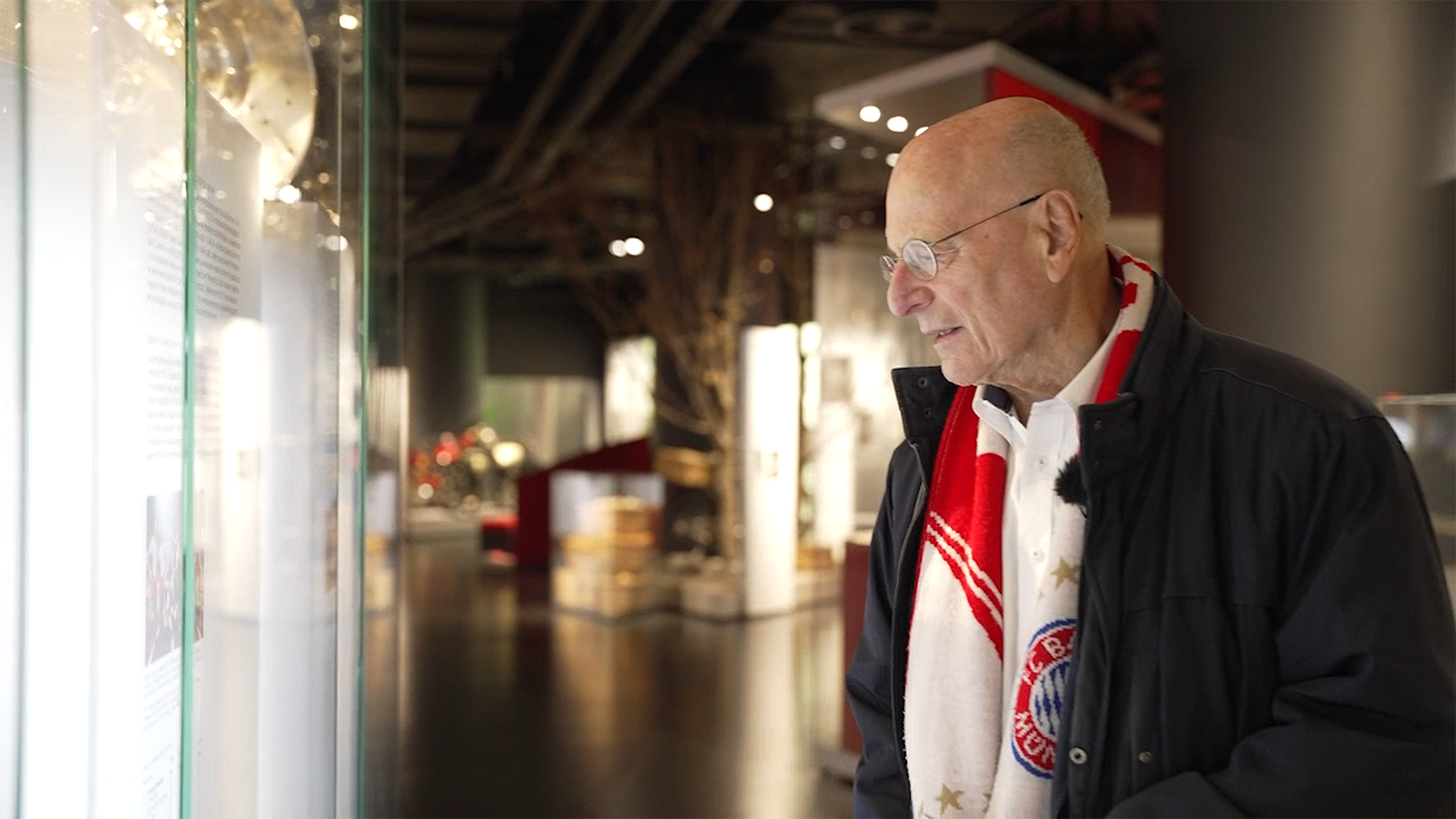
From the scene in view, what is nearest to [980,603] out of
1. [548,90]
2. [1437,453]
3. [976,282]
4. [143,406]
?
[976,282]

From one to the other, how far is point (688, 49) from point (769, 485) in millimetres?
3481

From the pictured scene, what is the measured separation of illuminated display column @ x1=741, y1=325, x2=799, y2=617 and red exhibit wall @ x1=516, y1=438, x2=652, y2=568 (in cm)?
327

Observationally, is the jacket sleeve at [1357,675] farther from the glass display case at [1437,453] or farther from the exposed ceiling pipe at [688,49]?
the exposed ceiling pipe at [688,49]

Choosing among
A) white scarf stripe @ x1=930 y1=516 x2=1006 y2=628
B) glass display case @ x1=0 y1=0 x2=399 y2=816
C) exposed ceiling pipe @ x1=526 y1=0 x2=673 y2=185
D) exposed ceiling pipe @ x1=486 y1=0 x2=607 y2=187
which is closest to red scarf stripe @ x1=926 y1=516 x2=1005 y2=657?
white scarf stripe @ x1=930 y1=516 x2=1006 y2=628

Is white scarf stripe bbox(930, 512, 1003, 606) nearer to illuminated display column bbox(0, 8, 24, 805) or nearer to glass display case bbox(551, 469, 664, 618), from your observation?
illuminated display column bbox(0, 8, 24, 805)

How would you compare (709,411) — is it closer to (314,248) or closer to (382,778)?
(382,778)

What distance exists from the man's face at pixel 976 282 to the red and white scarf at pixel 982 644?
11 cm

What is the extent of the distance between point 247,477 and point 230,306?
271mm

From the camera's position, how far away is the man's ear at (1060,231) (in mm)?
1478

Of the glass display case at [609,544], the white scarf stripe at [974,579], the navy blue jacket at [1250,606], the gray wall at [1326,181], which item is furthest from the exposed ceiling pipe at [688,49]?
the navy blue jacket at [1250,606]

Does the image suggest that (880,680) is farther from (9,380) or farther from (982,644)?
(9,380)

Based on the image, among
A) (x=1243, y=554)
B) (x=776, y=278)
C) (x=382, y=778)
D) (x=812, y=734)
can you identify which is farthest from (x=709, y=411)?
(x=1243, y=554)

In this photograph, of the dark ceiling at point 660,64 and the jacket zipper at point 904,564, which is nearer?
the jacket zipper at point 904,564

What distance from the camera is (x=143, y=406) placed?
1.31 metres
